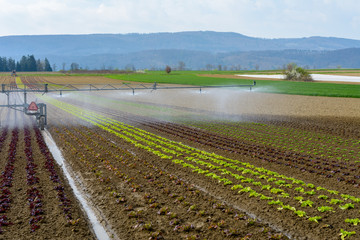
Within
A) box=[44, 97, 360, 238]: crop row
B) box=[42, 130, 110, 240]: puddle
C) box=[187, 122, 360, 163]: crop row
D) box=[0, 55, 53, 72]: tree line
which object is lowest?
box=[42, 130, 110, 240]: puddle

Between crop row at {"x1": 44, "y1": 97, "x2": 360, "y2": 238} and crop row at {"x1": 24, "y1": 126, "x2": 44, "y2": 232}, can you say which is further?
crop row at {"x1": 44, "y1": 97, "x2": 360, "y2": 238}

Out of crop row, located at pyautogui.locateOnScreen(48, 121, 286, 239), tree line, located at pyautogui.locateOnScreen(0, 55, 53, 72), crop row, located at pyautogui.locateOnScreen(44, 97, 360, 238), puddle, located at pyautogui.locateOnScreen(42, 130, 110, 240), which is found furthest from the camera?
tree line, located at pyautogui.locateOnScreen(0, 55, 53, 72)

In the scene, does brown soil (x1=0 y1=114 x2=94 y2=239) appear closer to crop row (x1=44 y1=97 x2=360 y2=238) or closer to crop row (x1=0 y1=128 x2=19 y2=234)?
crop row (x1=0 y1=128 x2=19 y2=234)

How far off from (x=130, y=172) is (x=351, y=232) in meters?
8.40

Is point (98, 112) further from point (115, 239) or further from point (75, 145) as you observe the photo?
point (115, 239)

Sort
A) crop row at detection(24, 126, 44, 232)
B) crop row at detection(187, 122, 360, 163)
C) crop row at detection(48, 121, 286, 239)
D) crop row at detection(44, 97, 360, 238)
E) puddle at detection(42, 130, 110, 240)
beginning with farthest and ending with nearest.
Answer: crop row at detection(187, 122, 360, 163), crop row at detection(44, 97, 360, 238), crop row at detection(24, 126, 44, 232), crop row at detection(48, 121, 286, 239), puddle at detection(42, 130, 110, 240)

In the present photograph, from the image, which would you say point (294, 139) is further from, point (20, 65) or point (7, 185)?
point (20, 65)

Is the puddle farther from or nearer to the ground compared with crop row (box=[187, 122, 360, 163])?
nearer to the ground

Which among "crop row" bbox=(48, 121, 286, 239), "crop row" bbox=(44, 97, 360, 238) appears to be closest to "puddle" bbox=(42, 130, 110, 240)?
"crop row" bbox=(48, 121, 286, 239)

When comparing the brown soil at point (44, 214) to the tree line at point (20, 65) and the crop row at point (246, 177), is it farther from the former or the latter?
the tree line at point (20, 65)

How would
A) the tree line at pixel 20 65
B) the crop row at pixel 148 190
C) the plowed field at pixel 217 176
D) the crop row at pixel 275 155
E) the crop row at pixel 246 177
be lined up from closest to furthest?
1. the plowed field at pixel 217 176
2. the crop row at pixel 148 190
3. the crop row at pixel 246 177
4. the crop row at pixel 275 155
5. the tree line at pixel 20 65

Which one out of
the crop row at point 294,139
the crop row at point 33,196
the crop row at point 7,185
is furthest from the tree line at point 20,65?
the crop row at point 33,196

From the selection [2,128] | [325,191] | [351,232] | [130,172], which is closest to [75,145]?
[130,172]

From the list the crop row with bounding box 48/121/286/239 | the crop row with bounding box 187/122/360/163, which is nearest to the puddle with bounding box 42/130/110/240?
the crop row with bounding box 48/121/286/239
